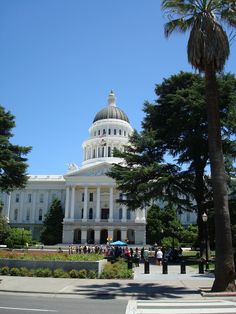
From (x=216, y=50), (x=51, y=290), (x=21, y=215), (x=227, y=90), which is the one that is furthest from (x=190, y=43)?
(x=21, y=215)

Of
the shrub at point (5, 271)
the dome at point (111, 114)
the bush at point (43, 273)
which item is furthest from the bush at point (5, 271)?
the dome at point (111, 114)

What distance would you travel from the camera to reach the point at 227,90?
37062mm

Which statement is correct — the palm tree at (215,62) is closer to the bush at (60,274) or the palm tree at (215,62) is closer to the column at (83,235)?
the bush at (60,274)

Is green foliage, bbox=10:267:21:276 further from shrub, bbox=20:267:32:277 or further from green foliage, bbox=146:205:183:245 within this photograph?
green foliage, bbox=146:205:183:245

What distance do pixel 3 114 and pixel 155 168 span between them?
2085cm

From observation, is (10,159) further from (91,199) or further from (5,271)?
(91,199)

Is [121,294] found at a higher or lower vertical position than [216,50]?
lower

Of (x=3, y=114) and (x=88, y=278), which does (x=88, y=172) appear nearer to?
(x=3, y=114)

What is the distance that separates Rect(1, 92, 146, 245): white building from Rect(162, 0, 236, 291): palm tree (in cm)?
6326

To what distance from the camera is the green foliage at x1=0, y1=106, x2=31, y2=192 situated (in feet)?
148

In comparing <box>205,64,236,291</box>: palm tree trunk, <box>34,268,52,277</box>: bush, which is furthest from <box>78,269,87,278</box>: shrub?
<box>205,64,236,291</box>: palm tree trunk

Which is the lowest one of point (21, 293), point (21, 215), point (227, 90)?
point (21, 293)

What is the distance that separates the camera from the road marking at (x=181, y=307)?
1178 cm

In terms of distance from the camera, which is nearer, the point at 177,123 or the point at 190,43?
the point at 190,43
